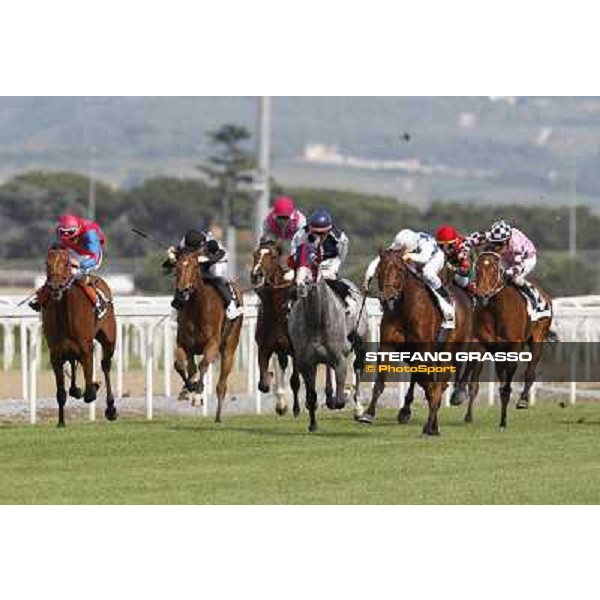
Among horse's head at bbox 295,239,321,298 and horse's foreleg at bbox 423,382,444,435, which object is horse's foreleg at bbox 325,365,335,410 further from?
horse's head at bbox 295,239,321,298

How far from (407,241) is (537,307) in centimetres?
314

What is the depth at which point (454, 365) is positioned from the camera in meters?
19.2

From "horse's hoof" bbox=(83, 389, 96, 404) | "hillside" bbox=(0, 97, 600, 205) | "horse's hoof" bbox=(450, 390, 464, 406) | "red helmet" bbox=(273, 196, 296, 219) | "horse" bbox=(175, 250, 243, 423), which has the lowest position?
"horse's hoof" bbox=(450, 390, 464, 406)

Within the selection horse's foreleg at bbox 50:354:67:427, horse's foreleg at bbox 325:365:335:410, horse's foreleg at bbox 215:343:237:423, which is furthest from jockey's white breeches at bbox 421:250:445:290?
horse's foreleg at bbox 50:354:67:427

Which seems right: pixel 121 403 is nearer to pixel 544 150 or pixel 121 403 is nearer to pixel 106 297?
pixel 106 297

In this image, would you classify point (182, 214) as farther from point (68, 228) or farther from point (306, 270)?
point (306, 270)

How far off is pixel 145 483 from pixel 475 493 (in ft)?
6.77

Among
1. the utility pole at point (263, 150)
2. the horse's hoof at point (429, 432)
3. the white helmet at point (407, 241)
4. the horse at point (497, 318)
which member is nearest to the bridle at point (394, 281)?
the white helmet at point (407, 241)

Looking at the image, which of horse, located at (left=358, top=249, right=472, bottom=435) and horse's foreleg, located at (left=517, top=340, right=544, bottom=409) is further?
horse's foreleg, located at (left=517, top=340, right=544, bottom=409)

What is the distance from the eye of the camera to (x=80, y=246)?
63.6ft

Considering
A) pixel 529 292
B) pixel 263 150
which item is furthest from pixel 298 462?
pixel 263 150

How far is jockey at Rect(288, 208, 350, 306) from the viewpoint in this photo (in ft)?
61.1

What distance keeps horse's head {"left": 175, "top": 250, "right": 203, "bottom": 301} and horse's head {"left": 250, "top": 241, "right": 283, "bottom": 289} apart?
1.57ft

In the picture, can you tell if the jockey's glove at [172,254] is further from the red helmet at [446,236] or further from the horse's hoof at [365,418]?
the red helmet at [446,236]
